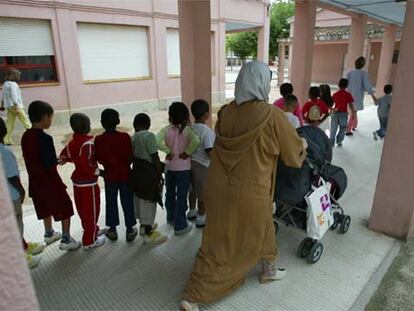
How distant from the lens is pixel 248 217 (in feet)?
7.06

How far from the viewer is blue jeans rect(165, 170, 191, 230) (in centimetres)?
304

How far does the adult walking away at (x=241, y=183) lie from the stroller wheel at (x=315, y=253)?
585 mm

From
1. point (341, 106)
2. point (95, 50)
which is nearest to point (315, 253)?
point (341, 106)

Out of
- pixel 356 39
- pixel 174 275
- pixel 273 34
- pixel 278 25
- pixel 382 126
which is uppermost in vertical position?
pixel 278 25

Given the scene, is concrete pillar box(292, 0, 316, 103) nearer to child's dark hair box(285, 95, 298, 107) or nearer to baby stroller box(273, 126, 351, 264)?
child's dark hair box(285, 95, 298, 107)

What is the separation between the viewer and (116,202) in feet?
9.69

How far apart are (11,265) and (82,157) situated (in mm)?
2291

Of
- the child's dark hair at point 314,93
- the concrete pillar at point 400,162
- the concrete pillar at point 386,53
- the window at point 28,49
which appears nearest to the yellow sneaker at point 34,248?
the concrete pillar at point 400,162

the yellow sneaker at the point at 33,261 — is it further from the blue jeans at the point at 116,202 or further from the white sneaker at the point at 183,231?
the white sneaker at the point at 183,231

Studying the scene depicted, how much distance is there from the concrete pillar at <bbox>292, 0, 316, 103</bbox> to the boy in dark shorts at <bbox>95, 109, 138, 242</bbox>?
4895 millimetres

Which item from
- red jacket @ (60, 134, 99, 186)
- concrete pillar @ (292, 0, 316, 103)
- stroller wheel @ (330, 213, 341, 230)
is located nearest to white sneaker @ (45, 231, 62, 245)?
red jacket @ (60, 134, 99, 186)

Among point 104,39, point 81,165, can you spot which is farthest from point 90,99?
point 81,165

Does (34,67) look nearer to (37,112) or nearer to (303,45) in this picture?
(303,45)

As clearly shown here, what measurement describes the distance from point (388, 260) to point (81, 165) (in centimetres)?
274
